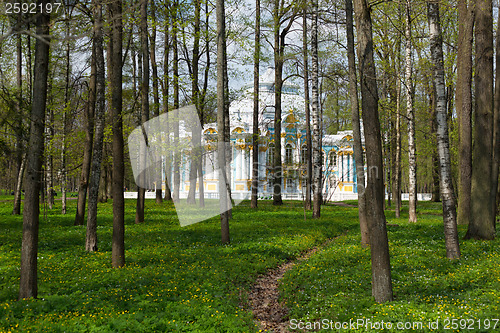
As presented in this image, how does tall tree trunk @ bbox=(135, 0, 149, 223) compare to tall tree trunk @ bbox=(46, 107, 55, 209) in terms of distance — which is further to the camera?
tall tree trunk @ bbox=(46, 107, 55, 209)

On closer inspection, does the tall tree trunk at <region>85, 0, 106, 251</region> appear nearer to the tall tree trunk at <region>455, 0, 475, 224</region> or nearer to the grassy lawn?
the grassy lawn

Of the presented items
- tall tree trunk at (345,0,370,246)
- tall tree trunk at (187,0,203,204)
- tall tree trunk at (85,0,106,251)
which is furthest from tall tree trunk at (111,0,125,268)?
tall tree trunk at (187,0,203,204)

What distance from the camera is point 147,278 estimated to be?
275 inches

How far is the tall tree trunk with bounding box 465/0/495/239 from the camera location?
1036 cm

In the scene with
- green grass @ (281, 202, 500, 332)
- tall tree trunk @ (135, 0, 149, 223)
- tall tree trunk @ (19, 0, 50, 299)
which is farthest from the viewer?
tall tree trunk @ (135, 0, 149, 223)

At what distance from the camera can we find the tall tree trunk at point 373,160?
525 cm

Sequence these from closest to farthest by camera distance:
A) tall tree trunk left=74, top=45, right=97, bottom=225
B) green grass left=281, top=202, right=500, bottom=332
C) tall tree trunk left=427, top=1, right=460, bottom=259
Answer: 1. green grass left=281, top=202, right=500, bottom=332
2. tall tree trunk left=427, top=1, right=460, bottom=259
3. tall tree trunk left=74, top=45, right=97, bottom=225

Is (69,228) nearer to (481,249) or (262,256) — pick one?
(262,256)

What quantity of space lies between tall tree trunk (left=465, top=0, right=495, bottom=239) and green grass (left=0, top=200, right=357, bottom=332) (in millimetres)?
4729

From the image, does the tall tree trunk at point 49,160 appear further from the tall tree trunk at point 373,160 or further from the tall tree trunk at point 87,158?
the tall tree trunk at point 373,160

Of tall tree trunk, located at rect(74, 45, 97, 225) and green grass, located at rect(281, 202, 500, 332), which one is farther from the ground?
tall tree trunk, located at rect(74, 45, 97, 225)

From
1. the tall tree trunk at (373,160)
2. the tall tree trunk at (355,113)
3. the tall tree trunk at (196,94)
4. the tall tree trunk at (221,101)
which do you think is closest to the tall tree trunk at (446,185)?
the tall tree trunk at (355,113)

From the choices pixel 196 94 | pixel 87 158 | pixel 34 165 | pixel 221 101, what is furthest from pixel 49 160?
pixel 34 165

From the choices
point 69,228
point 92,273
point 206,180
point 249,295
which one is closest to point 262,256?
point 249,295
